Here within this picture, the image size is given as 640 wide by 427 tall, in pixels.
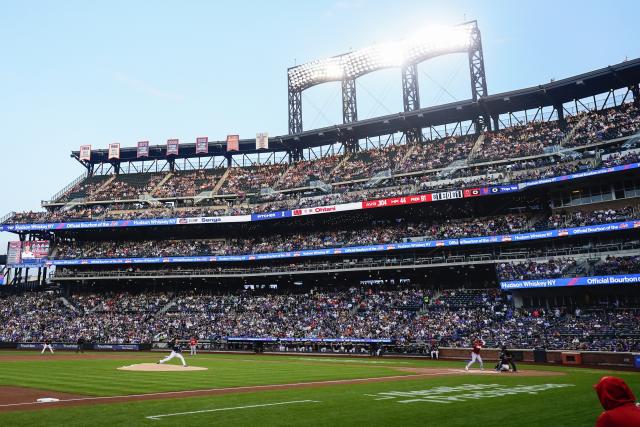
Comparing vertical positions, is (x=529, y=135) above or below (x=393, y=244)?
above

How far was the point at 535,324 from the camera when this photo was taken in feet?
141

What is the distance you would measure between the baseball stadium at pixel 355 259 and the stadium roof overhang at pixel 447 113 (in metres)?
0.29

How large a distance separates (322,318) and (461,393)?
1424 inches

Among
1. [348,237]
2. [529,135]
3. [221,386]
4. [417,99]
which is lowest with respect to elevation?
[221,386]

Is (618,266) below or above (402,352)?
above

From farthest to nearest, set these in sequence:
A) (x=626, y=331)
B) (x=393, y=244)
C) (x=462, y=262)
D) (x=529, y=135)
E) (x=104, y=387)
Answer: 1. (x=529, y=135)
2. (x=393, y=244)
3. (x=462, y=262)
4. (x=626, y=331)
5. (x=104, y=387)

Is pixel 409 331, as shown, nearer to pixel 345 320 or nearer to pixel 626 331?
pixel 345 320

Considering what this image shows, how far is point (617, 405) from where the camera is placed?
474 centimetres

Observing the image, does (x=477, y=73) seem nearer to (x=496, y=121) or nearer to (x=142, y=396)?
(x=496, y=121)

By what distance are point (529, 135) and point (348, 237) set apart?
2370 centimetres

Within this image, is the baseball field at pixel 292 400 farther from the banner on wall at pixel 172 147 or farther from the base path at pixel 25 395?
the banner on wall at pixel 172 147

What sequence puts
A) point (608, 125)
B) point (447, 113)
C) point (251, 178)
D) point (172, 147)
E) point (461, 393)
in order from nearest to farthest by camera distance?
point (461, 393)
point (608, 125)
point (447, 113)
point (251, 178)
point (172, 147)

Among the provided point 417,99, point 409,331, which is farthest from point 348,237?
point 417,99

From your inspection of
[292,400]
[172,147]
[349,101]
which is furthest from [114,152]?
[292,400]
